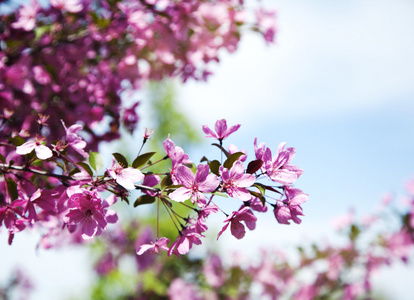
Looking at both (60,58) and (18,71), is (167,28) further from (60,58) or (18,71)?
(18,71)

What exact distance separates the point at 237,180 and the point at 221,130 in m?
0.21

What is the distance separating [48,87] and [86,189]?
1657mm

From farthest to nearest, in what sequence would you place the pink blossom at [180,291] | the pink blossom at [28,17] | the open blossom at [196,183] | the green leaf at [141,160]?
1. the pink blossom at [180,291]
2. the pink blossom at [28,17]
3. the green leaf at [141,160]
4. the open blossom at [196,183]

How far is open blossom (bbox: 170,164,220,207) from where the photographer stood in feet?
3.80

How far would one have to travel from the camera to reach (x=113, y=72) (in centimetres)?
302

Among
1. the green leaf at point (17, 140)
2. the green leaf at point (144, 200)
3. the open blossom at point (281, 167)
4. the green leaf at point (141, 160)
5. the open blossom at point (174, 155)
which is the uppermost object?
the open blossom at point (281, 167)

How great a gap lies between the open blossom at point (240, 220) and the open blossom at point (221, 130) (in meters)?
0.27

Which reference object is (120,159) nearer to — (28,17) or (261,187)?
(261,187)

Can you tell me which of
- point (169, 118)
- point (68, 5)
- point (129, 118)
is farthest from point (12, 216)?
point (169, 118)

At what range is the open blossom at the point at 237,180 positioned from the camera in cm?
117

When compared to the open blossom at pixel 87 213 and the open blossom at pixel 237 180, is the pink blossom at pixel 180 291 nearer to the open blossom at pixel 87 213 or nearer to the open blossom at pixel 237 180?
the open blossom at pixel 87 213

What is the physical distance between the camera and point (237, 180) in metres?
1.18

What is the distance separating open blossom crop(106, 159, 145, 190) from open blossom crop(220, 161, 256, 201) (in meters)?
0.26

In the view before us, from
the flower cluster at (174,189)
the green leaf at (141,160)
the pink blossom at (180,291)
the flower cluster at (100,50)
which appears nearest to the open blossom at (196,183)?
the flower cluster at (174,189)
